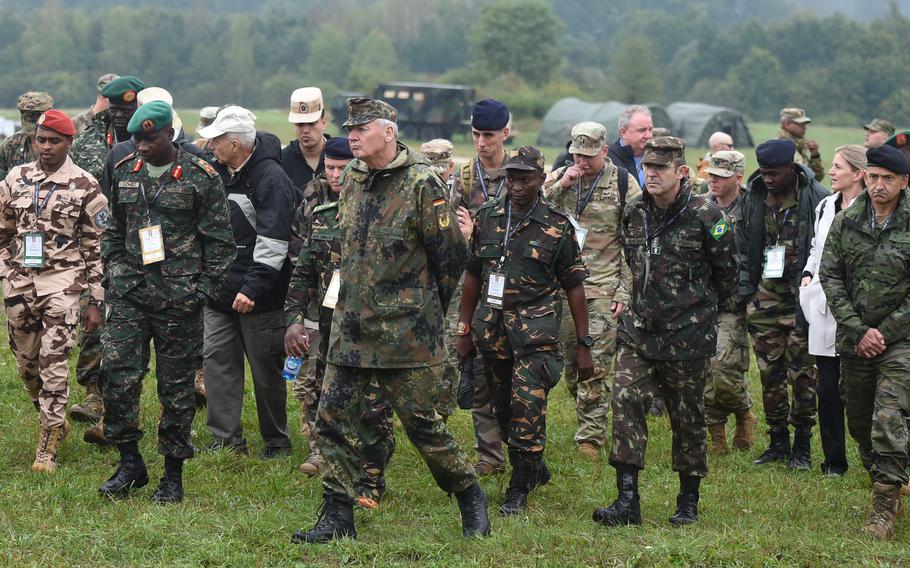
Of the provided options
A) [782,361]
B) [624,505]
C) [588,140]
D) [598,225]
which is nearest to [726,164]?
[598,225]

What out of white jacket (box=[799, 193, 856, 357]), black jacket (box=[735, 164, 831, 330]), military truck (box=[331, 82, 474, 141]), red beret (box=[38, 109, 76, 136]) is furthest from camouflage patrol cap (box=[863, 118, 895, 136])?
military truck (box=[331, 82, 474, 141])

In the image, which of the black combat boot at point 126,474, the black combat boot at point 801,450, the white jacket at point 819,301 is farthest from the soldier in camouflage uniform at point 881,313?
the black combat boot at point 126,474

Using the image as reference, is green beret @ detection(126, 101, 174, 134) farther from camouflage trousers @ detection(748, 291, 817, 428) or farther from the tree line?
the tree line

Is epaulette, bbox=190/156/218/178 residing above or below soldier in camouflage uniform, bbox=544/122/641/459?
above

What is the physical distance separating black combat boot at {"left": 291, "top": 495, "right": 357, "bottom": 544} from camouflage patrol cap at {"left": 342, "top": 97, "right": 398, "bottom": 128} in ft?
6.77

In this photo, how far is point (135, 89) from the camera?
8805mm

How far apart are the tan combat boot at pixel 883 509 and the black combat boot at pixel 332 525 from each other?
3.16m

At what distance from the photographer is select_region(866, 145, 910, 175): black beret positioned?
23.9 feet

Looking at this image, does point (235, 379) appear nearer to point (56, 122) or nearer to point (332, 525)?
point (56, 122)

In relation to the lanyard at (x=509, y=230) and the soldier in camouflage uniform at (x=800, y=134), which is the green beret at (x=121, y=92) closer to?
the lanyard at (x=509, y=230)

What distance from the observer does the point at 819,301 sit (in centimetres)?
837

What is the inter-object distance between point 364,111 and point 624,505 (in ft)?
9.40

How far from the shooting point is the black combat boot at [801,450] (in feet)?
29.7

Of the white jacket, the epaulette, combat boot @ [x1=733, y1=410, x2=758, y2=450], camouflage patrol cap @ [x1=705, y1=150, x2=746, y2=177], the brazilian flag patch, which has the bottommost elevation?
combat boot @ [x1=733, y1=410, x2=758, y2=450]
